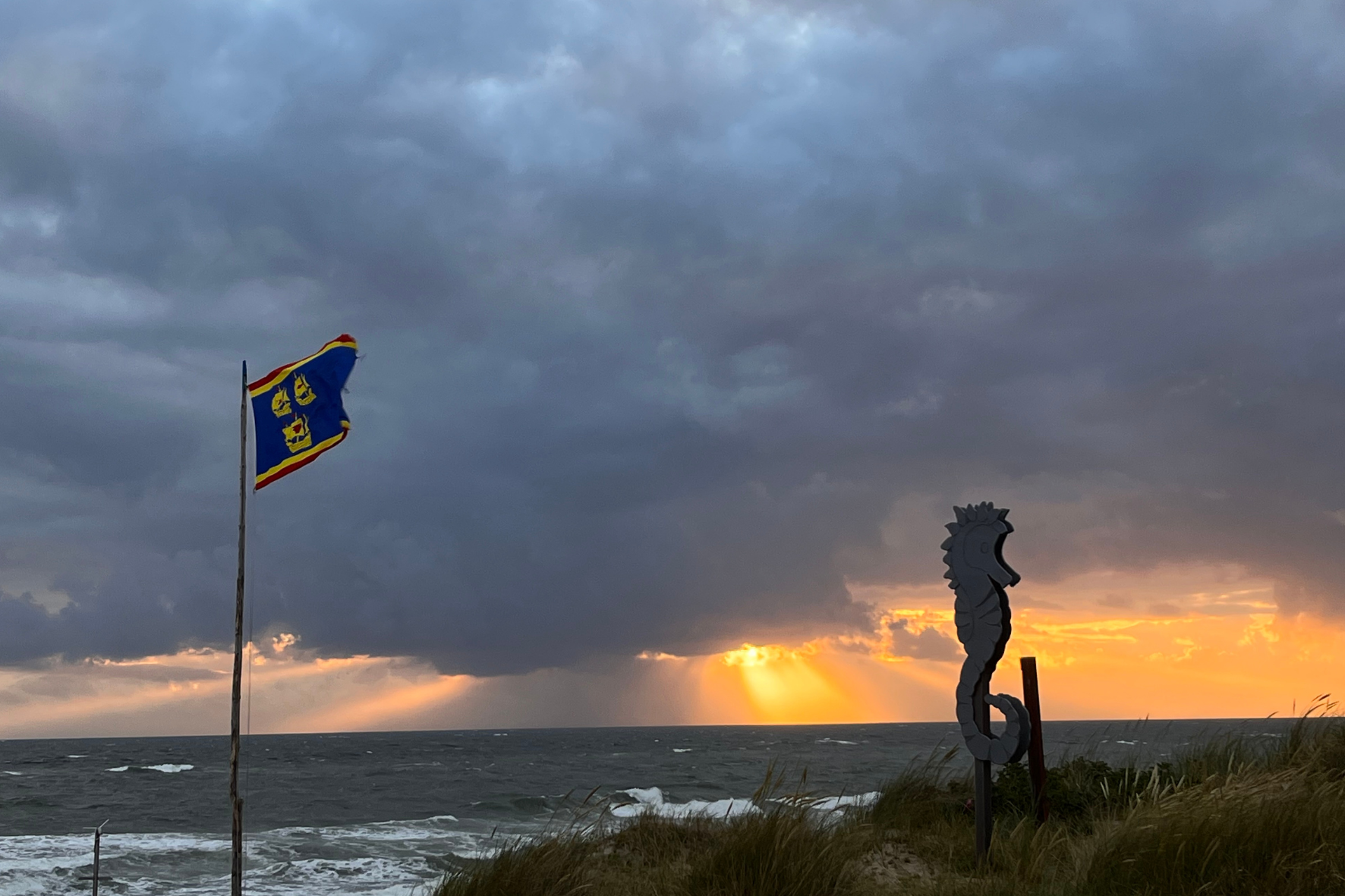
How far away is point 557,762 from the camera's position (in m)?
77.4

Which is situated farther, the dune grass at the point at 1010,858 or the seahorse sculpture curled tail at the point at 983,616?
the seahorse sculpture curled tail at the point at 983,616


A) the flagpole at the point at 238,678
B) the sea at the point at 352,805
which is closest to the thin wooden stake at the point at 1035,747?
the sea at the point at 352,805

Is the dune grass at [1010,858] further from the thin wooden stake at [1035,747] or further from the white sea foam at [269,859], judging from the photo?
the white sea foam at [269,859]

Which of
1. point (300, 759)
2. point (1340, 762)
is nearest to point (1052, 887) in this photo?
point (1340, 762)

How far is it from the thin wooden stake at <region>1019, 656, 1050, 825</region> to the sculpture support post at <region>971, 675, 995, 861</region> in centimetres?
120

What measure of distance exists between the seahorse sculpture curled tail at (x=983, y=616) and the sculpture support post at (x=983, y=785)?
1.1 inches

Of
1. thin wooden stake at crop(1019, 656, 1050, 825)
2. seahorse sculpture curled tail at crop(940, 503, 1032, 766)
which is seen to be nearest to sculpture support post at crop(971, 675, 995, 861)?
seahorse sculpture curled tail at crop(940, 503, 1032, 766)

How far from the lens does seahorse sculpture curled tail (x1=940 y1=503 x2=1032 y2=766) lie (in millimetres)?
10336

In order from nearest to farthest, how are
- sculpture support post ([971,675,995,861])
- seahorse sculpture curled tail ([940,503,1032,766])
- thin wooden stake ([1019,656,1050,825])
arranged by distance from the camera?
sculpture support post ([971,675,995,861]) → seahorse sculpture curled tail ([940,503,1032,766]) → thin wooden stake ([1019,656,1050,825])

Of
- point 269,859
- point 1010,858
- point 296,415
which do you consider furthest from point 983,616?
point 269,859

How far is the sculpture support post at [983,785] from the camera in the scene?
9.95 metres

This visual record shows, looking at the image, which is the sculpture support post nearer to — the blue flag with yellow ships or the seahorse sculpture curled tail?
the seahorse sculpture curled tail

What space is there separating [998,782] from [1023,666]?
167cm

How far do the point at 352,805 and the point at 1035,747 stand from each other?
3459 cm
